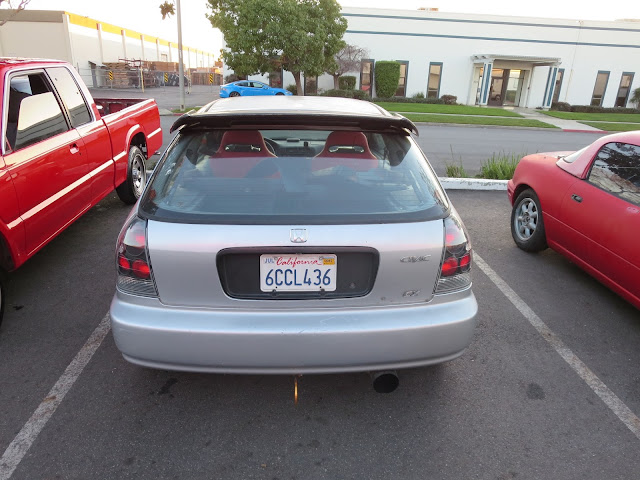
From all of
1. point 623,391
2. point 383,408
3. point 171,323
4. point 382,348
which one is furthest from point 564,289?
point 171,323

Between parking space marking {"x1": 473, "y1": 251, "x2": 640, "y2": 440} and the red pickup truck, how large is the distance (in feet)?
13.1

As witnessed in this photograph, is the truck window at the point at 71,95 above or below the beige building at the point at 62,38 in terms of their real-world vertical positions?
below

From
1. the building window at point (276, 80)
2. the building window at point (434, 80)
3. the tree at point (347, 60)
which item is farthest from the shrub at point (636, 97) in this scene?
the building window at point (276, 80)

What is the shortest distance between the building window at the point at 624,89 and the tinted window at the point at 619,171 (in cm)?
3901

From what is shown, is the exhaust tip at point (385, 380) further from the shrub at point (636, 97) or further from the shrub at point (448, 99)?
the shrub at point (636, 97)

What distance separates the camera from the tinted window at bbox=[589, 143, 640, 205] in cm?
378

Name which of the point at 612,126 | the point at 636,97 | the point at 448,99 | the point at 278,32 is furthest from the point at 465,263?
the point at 636,97

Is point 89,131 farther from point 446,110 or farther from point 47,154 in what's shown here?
point 446,110

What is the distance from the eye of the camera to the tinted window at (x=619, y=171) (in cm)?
378

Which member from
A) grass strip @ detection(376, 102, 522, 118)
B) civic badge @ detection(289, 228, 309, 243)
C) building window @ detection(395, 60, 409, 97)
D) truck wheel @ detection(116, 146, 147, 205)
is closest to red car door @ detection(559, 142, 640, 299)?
civic badge @ detection(289, 228, 309, 243)

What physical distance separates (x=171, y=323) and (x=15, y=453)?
1049mm

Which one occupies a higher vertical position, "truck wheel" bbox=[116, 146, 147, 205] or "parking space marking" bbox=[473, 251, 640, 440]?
"truck wheel" bbox=[116, 146, 147, 205]

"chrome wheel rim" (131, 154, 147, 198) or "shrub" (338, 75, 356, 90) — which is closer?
"chrome wheel rim" (131, 154, 147, 198)

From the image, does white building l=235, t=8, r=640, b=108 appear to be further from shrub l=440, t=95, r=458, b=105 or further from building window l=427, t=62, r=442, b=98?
shrub l=440, t=95, r=458, b=105
